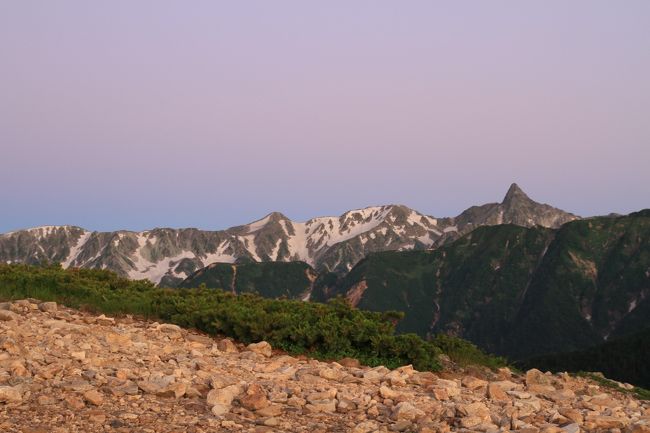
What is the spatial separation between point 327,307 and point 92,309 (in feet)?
26.7

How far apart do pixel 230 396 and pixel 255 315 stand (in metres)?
7.63

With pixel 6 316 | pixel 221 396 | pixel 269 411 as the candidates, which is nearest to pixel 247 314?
pixel 6 316

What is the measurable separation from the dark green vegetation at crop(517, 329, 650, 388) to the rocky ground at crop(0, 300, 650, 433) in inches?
5469

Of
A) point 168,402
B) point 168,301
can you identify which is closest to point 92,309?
point 168,301

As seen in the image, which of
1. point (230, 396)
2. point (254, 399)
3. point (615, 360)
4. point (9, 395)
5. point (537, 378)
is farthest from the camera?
point (615, 360)

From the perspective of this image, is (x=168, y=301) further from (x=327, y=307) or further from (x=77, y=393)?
(x=77, y=393)

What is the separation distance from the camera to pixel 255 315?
66.6 feet

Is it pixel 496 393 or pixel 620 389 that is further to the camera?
pixel 620 389

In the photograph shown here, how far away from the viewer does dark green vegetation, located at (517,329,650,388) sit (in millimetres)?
146000

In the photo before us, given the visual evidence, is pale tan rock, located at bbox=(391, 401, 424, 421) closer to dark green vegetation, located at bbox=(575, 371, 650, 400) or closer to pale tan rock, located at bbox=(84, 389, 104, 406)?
pale tan rock, located at bbox=(84, 389, 104, 406)

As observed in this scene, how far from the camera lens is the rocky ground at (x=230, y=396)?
1147 cm

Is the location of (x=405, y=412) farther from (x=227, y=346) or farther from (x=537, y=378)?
(x=537, y=378)

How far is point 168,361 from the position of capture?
15.4 meters

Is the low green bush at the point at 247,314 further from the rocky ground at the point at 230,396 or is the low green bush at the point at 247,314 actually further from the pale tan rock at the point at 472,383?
the pale tan rock at the point at 472,383
